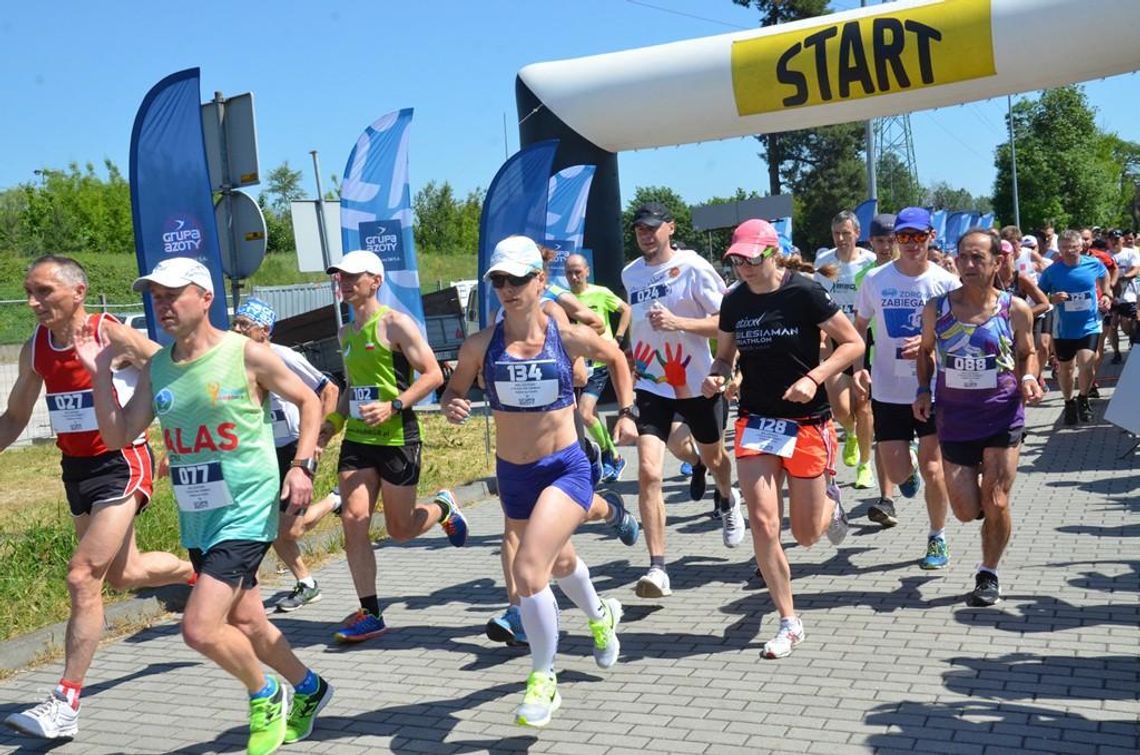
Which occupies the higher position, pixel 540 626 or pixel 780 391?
pixel 780 391

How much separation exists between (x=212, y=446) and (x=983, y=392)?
3783mm

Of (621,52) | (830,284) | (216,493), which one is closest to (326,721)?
(216,493)

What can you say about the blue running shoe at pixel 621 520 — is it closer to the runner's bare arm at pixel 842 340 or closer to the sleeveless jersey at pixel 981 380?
the runner's bare arm at pixel 842 340

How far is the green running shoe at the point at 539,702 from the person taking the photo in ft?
14.4

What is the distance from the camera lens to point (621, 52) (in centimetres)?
1386

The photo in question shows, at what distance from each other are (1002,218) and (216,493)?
229ft

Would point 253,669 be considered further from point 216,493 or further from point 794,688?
point 794,688

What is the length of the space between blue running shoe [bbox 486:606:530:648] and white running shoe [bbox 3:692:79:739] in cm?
194

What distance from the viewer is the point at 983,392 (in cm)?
596

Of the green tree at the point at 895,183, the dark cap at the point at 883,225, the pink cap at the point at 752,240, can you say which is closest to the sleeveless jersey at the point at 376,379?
the pink cap at the point at 752,240

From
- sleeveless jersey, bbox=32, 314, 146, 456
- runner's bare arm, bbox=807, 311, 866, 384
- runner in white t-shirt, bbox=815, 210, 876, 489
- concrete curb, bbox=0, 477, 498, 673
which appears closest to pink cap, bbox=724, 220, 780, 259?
runner's bare arm, bbox=807, 311, 866, 384

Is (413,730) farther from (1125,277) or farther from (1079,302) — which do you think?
(1125,277)

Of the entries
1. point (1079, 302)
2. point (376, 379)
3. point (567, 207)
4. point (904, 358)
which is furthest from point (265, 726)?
point (1079, 302)

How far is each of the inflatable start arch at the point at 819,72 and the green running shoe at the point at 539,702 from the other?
9.86 m
